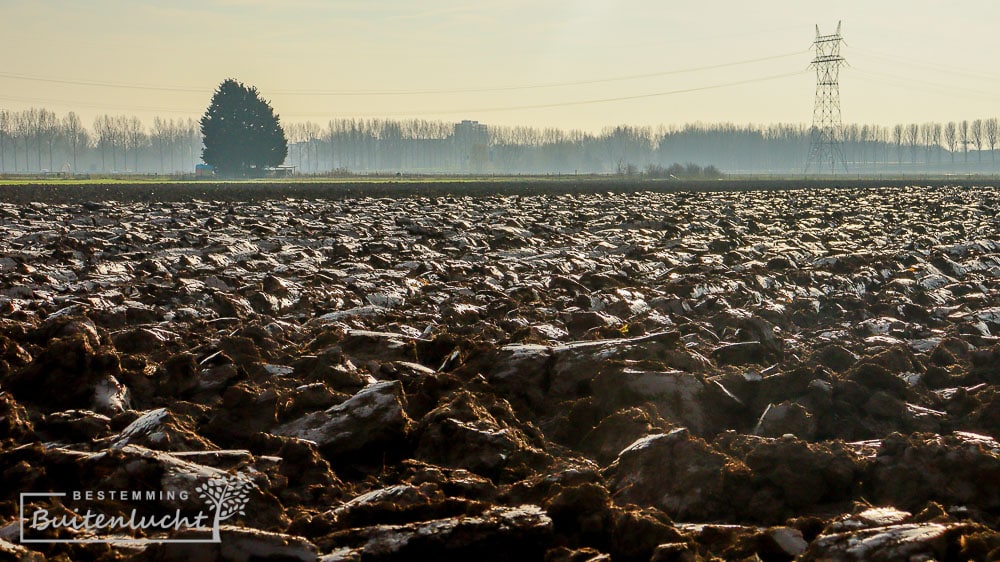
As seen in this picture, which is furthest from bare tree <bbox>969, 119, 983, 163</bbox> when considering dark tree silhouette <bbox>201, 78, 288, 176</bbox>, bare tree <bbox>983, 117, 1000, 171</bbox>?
dark tree silhouette <bbox>201, 78, 288, 176</bbox>

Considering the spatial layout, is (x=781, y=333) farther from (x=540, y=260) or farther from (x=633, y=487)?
(x=540, y=260)

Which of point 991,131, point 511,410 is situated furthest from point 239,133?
point 991,131

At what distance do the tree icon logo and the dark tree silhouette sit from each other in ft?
282

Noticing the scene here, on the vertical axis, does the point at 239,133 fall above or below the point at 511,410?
above

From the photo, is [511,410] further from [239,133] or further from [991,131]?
[991,131]

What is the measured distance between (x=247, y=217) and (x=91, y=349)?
15247mm

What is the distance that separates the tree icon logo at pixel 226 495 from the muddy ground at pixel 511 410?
2.0 inches

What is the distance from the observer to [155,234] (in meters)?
16.1

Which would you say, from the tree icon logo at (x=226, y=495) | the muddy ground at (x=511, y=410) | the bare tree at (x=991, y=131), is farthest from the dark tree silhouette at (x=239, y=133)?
the bare tree at (x=991, y=131)

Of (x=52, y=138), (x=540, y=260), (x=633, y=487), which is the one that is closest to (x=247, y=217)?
(x=540, y=260)

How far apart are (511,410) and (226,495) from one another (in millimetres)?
1831

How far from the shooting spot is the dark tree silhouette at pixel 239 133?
85.9 metres

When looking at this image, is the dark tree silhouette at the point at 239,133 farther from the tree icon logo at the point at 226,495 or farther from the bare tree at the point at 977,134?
the bare tree at the point at 977,134

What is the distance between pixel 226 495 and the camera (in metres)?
4.01
